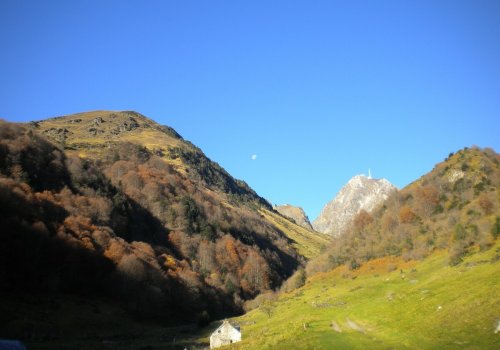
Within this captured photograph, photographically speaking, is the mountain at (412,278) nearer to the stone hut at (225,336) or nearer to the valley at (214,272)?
the valley at (214,272)

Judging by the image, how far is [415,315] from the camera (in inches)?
1989

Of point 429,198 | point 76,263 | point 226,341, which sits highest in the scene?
point 429,198

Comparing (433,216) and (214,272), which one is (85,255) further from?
(433,216)

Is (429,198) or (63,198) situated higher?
(63,198)

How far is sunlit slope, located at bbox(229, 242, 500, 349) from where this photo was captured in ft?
128

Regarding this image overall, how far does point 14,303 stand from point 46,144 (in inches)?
3693

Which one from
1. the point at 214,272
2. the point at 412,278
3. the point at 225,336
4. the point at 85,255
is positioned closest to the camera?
the point at 225,336

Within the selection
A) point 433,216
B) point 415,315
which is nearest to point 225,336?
point 415,315

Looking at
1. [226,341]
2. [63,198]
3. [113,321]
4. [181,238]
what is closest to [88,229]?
[63,198]

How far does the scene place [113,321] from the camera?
96938mm

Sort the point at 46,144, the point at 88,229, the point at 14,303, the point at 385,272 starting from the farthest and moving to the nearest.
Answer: the point at 46,144, the point at 88,229, the point at 385,272, the point at 14,303

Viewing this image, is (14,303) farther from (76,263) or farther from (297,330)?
(297,330)

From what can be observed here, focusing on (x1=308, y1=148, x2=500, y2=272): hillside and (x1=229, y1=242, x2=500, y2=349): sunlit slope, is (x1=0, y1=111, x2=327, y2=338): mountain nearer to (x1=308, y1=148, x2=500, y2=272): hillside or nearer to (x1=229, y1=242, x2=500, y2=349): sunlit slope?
(x1=229, y1=242, x2=500, y2=349): sunlit slope

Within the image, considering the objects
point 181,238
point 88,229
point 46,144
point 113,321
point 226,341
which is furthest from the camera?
point 181,238
